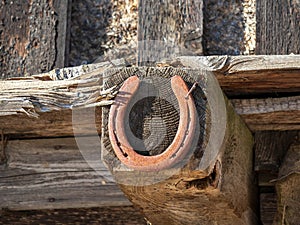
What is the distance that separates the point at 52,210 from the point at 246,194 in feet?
3.01

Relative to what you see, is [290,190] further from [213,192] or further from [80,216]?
[80,216]

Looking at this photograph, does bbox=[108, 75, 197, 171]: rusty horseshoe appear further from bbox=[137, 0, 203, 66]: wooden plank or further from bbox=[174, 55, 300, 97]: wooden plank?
bbox=[137, 0, 203, 66]: wooden plank

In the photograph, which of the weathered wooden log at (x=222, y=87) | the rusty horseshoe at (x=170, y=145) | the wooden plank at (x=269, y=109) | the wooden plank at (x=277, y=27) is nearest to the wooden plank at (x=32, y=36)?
the weathered wooden log at (x=222, y=87)

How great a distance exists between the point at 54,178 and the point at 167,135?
857 mm

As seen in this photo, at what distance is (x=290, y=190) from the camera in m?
2.84

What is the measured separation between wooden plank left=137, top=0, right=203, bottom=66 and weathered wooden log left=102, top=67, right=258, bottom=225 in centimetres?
63

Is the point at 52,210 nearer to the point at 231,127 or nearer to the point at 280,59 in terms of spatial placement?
the point at 231,127

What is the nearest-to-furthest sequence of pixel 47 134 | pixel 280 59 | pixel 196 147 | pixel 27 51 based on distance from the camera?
pixel 196 147, pixel 280 59, pixel 47 134, pixel 27 51

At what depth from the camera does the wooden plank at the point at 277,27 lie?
3107 millimetres

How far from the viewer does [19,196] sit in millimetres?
3113

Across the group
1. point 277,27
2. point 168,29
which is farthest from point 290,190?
point 168,29

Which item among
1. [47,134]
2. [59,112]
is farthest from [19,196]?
[59,112]

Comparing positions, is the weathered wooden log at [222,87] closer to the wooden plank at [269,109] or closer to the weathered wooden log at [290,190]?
the wooden plank at [269,109]

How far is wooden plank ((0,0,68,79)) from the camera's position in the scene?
3.26 metres
